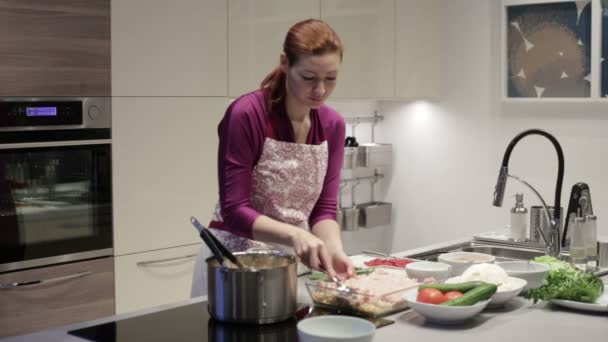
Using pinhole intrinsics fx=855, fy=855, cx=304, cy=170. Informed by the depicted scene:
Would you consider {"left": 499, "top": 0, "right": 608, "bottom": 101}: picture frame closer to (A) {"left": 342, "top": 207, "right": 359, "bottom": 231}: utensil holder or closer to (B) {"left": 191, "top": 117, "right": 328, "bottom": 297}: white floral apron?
(A) {"left": 342, "top": 207, "right": 359, "bottom": 231}: utensil holder

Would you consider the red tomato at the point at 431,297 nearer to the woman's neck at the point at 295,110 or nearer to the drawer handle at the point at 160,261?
the woman's neck at the point at 295,110

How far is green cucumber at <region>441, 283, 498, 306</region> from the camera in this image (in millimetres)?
1860

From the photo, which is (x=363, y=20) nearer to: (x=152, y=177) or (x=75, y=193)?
(x=152, y=177)

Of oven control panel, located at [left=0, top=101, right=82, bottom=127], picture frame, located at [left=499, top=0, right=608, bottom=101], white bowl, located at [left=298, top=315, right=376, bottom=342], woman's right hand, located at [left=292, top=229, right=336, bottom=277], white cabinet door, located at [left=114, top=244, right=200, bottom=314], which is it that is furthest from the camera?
picture frame, located at [left=499, top=0, right=608, bottom=101]

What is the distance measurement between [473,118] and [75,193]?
6.94ft

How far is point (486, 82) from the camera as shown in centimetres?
424

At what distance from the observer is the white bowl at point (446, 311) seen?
1.84 meters

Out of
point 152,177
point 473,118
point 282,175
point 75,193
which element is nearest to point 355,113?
point 473,118

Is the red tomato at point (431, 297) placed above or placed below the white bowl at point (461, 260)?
below

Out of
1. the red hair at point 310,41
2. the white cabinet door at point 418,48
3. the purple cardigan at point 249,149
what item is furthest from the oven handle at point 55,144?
the white cabinet door at point 418,48

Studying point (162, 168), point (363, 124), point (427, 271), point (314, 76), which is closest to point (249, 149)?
point (314, 76)

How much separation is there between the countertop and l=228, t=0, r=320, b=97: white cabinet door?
1634 mm

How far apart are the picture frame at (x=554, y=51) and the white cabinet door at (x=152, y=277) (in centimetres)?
173

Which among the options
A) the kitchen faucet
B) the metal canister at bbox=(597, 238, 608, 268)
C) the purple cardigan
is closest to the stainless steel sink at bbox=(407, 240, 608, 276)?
the kitchen faucet
